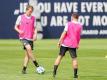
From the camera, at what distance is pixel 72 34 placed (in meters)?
16.4

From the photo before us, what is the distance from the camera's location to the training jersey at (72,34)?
16.4 m

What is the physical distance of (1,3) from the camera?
42.9 meters

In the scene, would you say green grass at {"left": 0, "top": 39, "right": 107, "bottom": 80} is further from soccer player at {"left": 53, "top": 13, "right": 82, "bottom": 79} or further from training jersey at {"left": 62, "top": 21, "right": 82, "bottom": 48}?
training jersey at {"left": 62, "top": 21, "right": 82, "bottom": 48}

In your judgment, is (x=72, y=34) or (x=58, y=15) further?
(x=58, y=15)

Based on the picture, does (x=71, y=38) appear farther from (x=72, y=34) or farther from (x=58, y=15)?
(x=58, y=15)

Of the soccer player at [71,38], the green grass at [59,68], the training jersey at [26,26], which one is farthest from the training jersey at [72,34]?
the training jersey at [26,26]

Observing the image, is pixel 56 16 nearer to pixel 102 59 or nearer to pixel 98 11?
pixel 98 11

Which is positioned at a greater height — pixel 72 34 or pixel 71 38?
pixel 72 34

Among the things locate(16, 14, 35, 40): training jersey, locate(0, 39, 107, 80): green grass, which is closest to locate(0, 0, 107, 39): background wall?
locate(0, 39, 107, 80): green grass

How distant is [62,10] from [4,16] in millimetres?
4196

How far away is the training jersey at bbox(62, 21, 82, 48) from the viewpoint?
1636cm

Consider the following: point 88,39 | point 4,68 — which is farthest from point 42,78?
point 88,39

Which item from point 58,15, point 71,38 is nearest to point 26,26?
point 71,38

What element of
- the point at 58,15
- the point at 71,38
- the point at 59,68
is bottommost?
the point at 58,15
